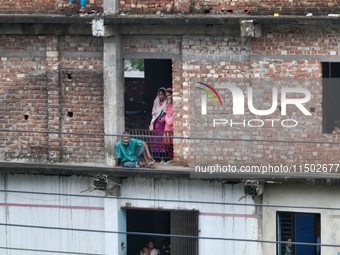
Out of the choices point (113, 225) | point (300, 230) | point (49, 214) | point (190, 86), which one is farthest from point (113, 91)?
point (300, 230)

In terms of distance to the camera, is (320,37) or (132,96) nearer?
(320,37)

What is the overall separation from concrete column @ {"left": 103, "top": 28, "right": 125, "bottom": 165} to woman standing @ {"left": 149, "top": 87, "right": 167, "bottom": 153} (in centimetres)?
60

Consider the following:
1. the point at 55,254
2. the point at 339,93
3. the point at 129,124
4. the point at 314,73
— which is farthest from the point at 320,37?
the point at 55,254

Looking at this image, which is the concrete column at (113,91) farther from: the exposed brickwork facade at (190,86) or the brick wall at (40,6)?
the brick wall at (40,6)

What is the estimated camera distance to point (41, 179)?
26109 millimetres

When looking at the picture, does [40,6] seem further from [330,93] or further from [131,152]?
[330,93]

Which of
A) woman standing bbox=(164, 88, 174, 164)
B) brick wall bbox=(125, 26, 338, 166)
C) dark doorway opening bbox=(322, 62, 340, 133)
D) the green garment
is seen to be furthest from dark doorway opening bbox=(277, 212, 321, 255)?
the green garment

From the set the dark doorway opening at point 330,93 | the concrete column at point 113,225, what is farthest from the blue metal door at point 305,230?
the concrete column at point 113,225

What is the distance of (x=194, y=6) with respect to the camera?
25.3 m

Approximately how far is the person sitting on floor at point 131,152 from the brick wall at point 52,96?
67 centimetres

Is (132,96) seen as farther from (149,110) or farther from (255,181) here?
(255,181)

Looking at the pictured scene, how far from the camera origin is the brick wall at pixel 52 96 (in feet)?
85.1

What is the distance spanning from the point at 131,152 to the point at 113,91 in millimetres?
1105

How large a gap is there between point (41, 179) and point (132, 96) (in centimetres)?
433
